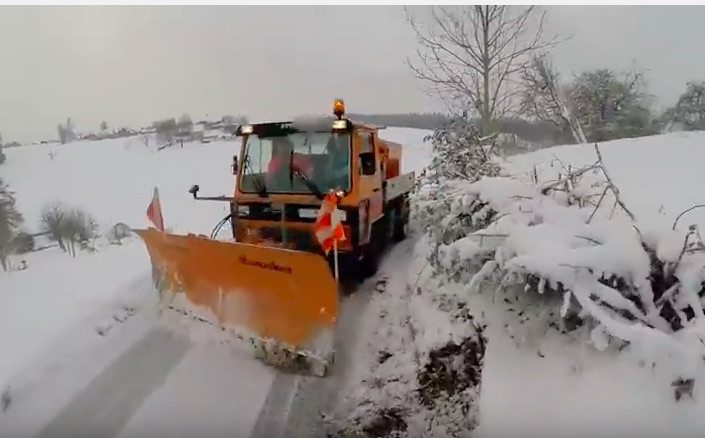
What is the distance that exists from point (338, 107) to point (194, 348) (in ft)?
5.31

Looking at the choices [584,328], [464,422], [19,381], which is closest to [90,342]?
[19,381]

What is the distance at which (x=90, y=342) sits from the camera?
311cm

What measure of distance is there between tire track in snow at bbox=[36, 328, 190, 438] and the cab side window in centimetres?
159

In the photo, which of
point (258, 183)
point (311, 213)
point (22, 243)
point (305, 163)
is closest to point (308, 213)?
point (311, 213)

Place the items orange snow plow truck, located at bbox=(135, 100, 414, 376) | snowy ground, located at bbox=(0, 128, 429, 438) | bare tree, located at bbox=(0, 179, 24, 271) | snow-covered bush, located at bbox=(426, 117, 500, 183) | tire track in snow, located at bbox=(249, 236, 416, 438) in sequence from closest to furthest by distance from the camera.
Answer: tire track in snow, located at bbox=(249, 236, 416, 438) < snowy ground, located at bbox=(0, 128, 429, 438) < bare tree, located at bbox=(0, 179, 24, 271) < orange snow plow truck, located at bbox=(135, 100, 414, 376) < snow-covered bush, located at bbox=(426, 117, 500, 183)

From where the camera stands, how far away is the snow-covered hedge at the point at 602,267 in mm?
1840

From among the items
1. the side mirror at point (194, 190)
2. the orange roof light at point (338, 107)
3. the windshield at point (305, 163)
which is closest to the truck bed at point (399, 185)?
the windshield at point (305, 163)

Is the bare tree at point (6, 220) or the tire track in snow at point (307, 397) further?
the bare tree at point (6, 220)

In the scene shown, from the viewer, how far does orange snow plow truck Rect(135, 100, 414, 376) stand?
2.79 meters

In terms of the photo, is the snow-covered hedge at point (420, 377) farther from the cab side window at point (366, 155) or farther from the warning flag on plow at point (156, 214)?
the warning flag on plow at point (156, 214)

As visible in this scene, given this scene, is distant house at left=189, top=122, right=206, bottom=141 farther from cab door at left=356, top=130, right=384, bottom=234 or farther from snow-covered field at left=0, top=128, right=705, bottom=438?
cab door at left=356, top=130, right=384, bottom=234

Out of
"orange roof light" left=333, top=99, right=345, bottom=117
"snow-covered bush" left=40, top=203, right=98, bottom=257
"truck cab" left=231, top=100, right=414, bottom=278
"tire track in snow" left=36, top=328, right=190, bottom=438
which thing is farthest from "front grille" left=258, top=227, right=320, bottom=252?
"snow-covered bush" left=40, top=203, right=98, bottom=257

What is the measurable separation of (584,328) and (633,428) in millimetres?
425

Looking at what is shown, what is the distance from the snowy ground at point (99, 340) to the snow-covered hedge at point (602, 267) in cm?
126
